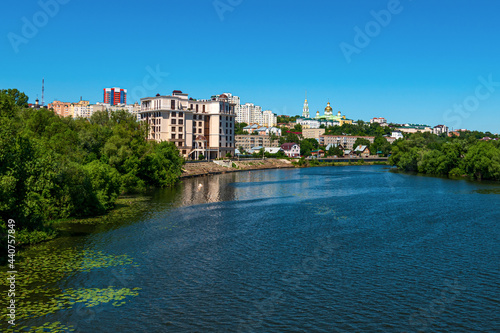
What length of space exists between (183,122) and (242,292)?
→ 82.1 meters

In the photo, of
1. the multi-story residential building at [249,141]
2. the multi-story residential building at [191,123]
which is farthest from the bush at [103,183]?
the multi-story residential building at [249,141]

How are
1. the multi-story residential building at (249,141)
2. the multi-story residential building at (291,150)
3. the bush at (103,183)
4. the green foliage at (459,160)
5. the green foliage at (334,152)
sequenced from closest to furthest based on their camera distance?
the bush at (103,183)
the green foliage at (459,160)
the multi-story residential building at (291,150)
the green foliage at (334,152)
the multi-story residential building at (249,141)

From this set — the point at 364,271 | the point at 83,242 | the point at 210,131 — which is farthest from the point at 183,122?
the point at 364,271

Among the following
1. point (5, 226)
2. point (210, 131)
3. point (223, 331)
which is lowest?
point (223, 331)

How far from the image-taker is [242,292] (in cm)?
1869

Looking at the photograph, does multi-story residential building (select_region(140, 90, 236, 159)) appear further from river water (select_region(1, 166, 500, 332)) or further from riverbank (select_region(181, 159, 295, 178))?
river water (select_region(1, 166, 500, 332))

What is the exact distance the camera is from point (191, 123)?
100 m

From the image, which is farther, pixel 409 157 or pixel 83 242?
pixel 409 157

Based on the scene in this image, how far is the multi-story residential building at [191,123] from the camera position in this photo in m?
96.7

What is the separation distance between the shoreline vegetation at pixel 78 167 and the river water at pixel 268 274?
2.59 meters

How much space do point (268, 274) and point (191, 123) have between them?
82.0 m

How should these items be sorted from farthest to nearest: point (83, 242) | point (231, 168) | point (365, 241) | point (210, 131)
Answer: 1. point (210, 131)
2. point (231, 168)
3. point (365, 241)
4. point (83, 242)

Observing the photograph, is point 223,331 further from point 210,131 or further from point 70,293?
point 210,131

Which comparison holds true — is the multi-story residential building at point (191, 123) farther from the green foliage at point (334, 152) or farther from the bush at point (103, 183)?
the green foliage at point (334, 152)
